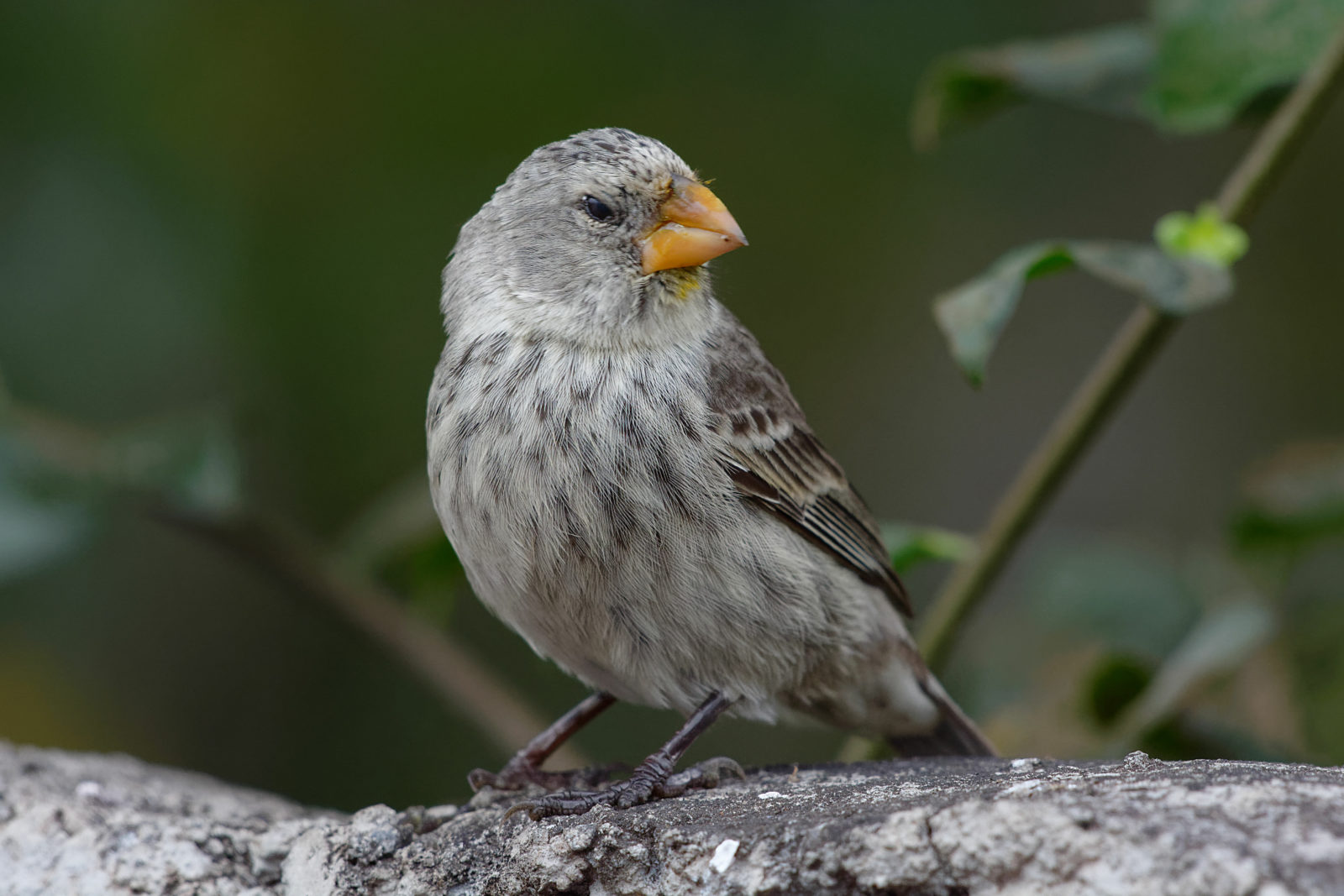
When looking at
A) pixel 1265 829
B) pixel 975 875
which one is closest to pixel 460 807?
pixel 975 875

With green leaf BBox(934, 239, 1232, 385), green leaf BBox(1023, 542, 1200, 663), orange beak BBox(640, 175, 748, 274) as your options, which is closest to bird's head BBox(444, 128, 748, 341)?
orange beak BBox(640, 175, 748, 274)

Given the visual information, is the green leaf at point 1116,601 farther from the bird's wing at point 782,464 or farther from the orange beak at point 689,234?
the orange beak at point 689,234

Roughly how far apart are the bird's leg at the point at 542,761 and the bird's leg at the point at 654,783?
0.81 ft

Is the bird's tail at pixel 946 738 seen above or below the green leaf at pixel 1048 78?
below

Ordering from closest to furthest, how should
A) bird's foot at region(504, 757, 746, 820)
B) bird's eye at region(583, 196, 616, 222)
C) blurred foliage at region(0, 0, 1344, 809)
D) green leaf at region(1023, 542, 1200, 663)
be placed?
bird's foot at region(504, 757, 746, 820), bird's eye at region(583, 196, 616, 222), green leaf at region(1023, 542, 1200, 663), blurred foliage at region(0, 0, 1344, 809)

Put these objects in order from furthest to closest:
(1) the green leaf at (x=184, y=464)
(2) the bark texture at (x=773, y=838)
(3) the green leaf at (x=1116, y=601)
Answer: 1. (3) the green leaf at (x=1116, y=601)
2. (1) the green leaf at (x=184, y=464)
3. (2) the bark texture at (x=773, y=838)

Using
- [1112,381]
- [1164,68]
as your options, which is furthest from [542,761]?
[1164,68]

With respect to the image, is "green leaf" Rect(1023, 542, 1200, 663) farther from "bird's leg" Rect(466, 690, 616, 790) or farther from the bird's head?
the bird's head

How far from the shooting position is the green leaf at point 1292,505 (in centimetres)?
345

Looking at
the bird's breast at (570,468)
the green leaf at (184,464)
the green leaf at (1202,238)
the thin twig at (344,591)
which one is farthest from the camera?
the thin twig at (344,591)

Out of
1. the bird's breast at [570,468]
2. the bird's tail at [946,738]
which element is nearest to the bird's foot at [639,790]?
the bird's breast at [570,468]

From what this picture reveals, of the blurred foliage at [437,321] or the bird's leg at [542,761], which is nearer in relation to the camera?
the bird's leg at [542,761]

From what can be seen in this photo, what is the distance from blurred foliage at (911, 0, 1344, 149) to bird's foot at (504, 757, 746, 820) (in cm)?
158

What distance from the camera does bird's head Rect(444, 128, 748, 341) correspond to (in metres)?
2.91
